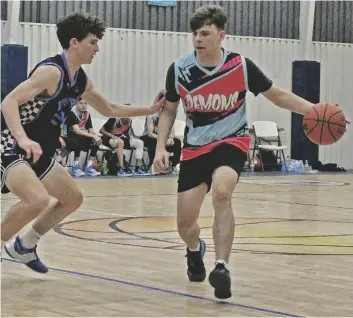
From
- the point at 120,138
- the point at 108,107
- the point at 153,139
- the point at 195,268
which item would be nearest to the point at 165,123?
the point at 108,107

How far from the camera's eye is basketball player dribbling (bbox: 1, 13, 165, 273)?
5305 mm

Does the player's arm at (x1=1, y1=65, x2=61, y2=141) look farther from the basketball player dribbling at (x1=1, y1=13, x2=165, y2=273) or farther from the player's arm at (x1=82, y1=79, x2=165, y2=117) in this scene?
the player's arm at (x1=82, y1=79, x2=165, y2=117)

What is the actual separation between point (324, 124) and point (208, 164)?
1.00 metres

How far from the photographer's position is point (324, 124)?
6.04 meters

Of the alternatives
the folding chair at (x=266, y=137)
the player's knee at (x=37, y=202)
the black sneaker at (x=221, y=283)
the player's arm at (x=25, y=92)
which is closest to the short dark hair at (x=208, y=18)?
the player's arm at (x=25, y=92)

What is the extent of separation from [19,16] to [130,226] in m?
10.6

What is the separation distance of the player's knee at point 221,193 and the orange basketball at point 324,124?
3.52ft

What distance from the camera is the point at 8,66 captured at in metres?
17.9

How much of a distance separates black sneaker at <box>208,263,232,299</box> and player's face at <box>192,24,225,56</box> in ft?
4.75

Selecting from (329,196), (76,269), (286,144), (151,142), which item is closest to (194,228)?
(76,269)

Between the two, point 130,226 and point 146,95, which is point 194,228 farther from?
point 146,95

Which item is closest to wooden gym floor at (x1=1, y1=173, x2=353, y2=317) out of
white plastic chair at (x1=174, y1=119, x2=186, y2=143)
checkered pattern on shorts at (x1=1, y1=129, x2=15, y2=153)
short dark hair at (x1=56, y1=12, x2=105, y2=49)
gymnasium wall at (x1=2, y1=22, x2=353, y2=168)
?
checkered pattern on shorts at (x1=1, y1=129, x2=15, y2=153)

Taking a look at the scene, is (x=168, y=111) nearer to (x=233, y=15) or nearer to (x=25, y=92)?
(x=25, y=92)

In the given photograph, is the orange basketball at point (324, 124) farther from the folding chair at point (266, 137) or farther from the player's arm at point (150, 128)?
the folding chair at point (266, 137)
